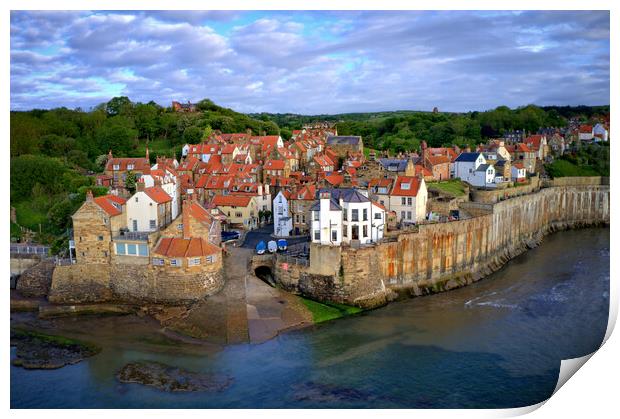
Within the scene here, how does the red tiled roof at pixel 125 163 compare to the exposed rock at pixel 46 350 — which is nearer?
the exposed rock at pixel 46 350

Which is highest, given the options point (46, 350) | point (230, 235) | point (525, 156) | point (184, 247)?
point (525, 156)

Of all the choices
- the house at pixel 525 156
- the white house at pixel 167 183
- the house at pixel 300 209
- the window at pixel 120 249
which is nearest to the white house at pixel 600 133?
the house at pixel 525 156

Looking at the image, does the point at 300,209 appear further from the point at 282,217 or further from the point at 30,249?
the point at 30,249

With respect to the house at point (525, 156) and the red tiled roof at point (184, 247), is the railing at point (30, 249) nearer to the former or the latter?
the red tiled roof at point (184, 247)

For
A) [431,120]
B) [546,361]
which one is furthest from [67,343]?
[431,120]

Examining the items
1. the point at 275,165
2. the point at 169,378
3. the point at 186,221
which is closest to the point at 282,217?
the point at 186,221

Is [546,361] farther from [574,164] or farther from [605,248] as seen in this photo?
[574,164]
